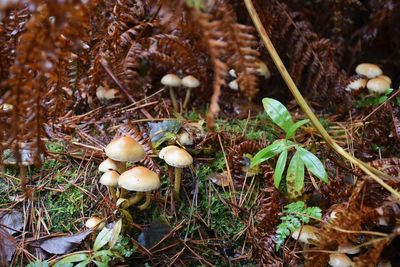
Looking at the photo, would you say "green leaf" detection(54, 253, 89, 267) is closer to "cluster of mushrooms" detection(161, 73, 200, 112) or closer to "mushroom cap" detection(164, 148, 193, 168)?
"mushroom cap" detection(164, 148, 193, 168)

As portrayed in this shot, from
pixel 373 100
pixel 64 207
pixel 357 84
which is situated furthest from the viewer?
pixel 357 84

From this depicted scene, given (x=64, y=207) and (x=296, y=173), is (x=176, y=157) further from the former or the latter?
(x=64, y=207)

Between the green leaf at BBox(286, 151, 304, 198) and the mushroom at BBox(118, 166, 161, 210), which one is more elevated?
the green leaf at BBox(286, 151, 304, 198)

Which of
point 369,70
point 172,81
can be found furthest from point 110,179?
point 369,70

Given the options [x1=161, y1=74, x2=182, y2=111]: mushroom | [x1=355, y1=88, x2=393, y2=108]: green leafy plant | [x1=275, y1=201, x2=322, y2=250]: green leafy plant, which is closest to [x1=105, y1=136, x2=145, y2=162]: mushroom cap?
[x1=275, y1=201, x2=322, y2=250]: green leafy plant

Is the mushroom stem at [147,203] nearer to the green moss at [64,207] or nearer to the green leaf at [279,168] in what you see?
the green moss at [64,207]

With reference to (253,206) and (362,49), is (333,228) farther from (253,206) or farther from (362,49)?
(362,49)
